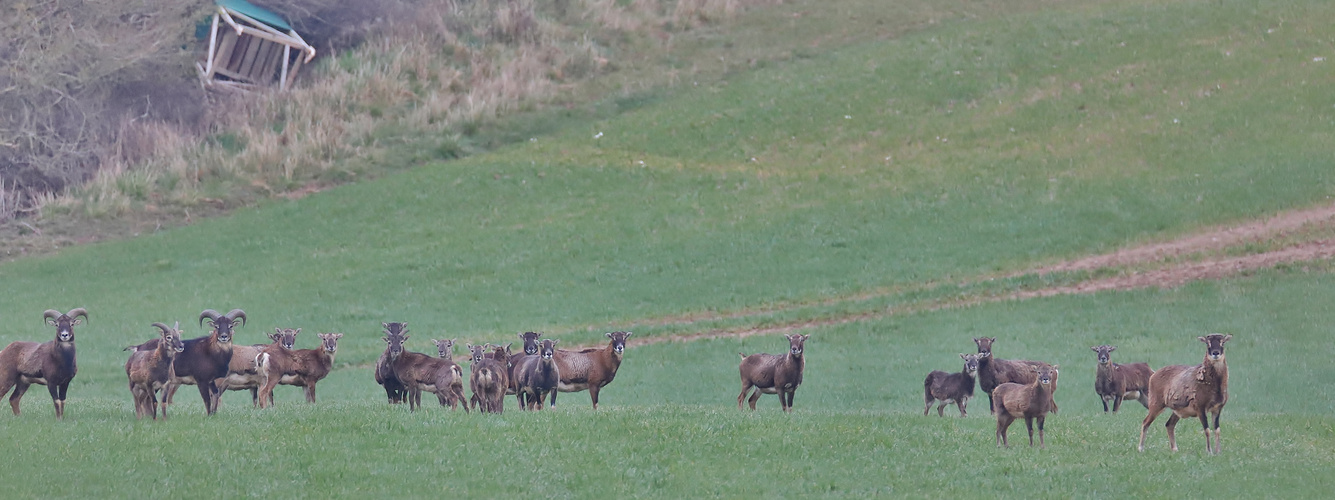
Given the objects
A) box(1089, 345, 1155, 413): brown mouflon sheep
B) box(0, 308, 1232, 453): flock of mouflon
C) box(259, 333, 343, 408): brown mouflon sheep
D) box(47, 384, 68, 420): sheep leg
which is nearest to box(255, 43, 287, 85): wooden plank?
box(0, 308, 1232, 453): flock of mouflon

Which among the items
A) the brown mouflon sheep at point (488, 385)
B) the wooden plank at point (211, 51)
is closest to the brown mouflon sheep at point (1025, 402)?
the brown mouflon sheep at point (488, 385)

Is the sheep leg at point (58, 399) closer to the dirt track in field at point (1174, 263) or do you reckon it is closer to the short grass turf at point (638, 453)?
the short grass turf at point (638, 453)

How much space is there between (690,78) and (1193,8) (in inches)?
693

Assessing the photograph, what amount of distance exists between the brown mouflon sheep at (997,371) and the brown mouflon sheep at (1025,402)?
12.1 ft

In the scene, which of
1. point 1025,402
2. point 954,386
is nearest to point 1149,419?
point 1025,402

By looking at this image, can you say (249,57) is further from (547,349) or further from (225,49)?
(547,349)

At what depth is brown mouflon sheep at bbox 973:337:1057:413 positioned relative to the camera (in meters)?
19.0

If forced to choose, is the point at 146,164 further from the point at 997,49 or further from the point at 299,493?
the point at 299,493

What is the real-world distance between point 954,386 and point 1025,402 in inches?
170

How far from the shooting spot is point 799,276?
32.2 metres

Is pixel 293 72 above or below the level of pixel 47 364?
above

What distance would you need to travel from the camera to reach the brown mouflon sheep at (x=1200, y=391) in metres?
14.3

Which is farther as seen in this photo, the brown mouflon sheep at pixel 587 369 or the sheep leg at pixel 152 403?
the brown mouflon sheep at pixel 587 369

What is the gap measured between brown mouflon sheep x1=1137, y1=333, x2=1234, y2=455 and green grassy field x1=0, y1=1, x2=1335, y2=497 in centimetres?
42
